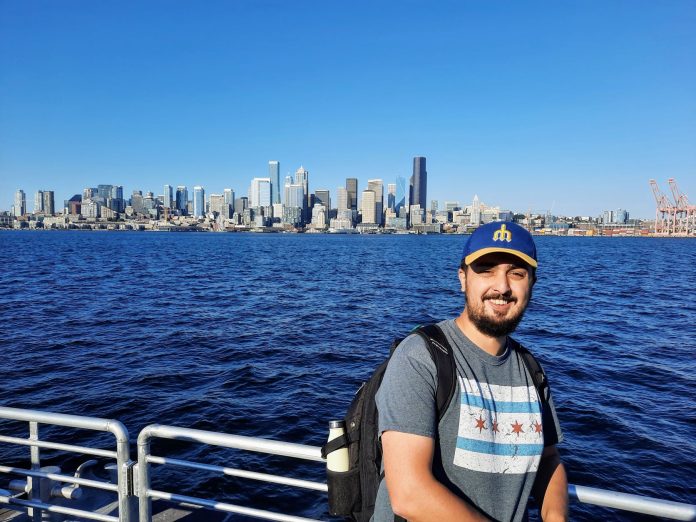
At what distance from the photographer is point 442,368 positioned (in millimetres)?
2123

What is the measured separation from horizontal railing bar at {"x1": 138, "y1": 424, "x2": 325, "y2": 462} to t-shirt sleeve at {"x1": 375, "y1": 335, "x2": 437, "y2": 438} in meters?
0.95

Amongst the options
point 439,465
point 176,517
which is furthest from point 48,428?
point 439,465

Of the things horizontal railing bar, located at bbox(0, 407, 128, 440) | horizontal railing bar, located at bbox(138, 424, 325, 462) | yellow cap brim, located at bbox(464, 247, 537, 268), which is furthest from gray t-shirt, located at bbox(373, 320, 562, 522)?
horizontal railing bar, located at bbox(0, 407, 128, 440)

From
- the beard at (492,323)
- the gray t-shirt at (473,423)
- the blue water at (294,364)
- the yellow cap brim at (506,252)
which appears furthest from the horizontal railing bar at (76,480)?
the blue water at (294,364)

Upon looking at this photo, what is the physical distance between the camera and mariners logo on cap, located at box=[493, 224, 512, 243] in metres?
2.38

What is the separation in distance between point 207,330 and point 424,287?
22.8 m

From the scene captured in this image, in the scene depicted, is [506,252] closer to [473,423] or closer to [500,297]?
[500,297]

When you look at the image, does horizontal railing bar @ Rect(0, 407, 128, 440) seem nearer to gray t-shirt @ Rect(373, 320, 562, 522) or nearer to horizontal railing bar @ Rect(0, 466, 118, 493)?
horizontal railing bar @ Rect(0, 466, 118, 493)

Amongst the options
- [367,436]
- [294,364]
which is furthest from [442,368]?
[294,364]

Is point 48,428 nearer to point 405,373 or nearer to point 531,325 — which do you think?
point 405,373

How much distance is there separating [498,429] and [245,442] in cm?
163

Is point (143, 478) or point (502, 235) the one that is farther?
point (143, 478)

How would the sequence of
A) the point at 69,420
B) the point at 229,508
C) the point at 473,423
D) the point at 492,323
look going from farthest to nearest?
the point at 229,508 < the point at 69,420 < the point at 492,323 < the point at 473,423

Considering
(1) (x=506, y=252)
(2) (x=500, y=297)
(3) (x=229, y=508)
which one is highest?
(1) (x=506, y=252)
